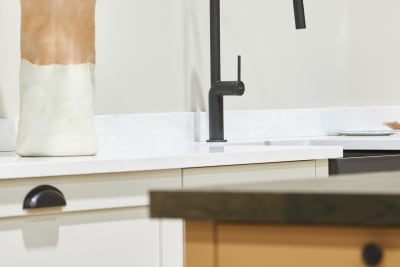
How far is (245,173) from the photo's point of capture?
1914 millimetres


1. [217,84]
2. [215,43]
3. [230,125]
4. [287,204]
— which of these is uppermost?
[215,43]

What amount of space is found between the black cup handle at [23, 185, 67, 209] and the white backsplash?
1.40 feet

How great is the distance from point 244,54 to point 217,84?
0.33 metres

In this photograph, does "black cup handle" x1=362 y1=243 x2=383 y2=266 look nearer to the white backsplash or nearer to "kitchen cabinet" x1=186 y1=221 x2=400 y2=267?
"kitchen cabinet" x1=186 y1=221 x2=400 y2=267

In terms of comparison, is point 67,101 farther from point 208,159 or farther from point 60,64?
point 208,159

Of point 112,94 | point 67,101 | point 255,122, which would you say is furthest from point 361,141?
point 67,101

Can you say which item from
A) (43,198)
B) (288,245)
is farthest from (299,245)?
(43,198)

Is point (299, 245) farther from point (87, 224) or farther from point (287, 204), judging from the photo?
point (87, 224)

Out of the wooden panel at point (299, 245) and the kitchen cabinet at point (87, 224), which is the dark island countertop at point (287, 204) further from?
the kitchen cabinet at point (87, 224)

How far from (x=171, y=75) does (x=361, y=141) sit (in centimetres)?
57

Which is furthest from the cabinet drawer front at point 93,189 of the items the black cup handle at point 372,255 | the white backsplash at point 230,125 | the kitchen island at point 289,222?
the black cup handle at point 372,255

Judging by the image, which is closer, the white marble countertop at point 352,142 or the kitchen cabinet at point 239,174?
the kitchen cabinet at point 239,174

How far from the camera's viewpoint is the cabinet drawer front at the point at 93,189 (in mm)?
1586

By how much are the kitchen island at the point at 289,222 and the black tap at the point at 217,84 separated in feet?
4.82
